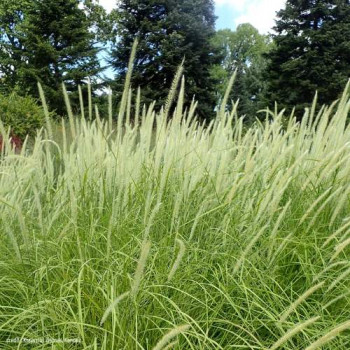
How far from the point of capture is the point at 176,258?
1.35m

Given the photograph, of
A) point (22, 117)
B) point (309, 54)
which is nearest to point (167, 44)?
point (309, 54)

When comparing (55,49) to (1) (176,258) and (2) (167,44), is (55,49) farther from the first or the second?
(1) (176,258)

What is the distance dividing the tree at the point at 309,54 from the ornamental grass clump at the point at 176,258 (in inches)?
760

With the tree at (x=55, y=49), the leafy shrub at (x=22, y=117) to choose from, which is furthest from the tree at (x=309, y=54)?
the leafy shrub at (x=22, y=117)

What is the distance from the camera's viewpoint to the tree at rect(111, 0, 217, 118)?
19.4 m

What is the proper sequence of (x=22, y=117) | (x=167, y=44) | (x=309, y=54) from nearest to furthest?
(x=22, y=117)
(x=167, y=44)
(x=309, y=54)

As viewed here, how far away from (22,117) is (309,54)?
15900mm

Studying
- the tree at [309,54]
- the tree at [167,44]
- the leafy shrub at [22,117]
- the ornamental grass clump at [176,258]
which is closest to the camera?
the ornamental grass clump at [176,258]

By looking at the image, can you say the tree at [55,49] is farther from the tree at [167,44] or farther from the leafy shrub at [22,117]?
the leafy shrub at [22,117]

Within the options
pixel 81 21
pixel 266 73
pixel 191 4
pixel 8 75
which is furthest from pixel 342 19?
pixel 8 75

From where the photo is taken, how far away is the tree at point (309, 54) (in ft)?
67.5

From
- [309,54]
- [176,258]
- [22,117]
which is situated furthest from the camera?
[309,54]

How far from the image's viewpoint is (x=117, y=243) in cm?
151

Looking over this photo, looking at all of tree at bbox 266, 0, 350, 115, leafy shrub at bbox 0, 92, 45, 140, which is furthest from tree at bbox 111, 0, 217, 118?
leafy shrub at bbox 0, 92, 45, 140
